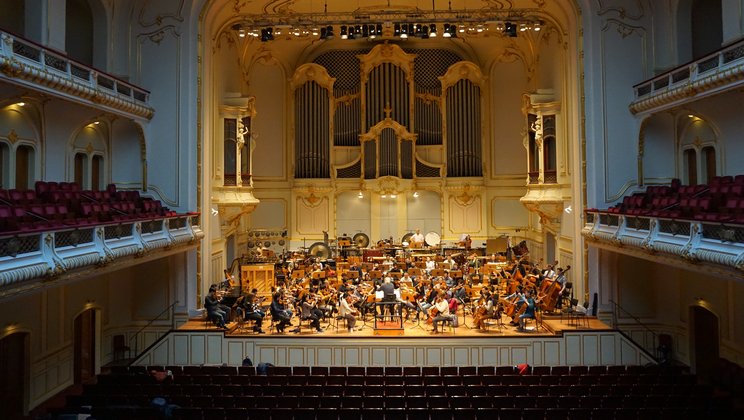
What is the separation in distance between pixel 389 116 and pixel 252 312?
13650 mm

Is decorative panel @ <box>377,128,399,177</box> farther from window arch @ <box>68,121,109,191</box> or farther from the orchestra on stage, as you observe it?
window arch @ <box>68,121,109,191</box>

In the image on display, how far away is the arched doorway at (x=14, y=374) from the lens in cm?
1195

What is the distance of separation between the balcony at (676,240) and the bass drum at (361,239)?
12.1 metres

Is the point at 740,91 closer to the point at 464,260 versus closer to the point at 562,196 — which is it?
the point at 562,196

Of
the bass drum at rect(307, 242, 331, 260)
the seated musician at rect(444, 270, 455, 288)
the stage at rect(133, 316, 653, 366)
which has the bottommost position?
the stage at rect(133, 316, 653, 366)

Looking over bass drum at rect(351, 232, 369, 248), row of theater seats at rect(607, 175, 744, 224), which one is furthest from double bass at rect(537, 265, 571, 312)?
bass drum at rect(351, 232, 369, 248)

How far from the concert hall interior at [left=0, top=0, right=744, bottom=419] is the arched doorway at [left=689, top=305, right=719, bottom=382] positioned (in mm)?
57

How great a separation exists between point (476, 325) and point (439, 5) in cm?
1238

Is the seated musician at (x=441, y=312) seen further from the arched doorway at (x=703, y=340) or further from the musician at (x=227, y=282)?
the musician at (x=227, y=282)

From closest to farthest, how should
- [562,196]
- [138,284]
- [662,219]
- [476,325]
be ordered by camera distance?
[662,219], [476,325], [138,284], [562,196]

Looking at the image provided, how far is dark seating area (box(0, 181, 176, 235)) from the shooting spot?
970 cm

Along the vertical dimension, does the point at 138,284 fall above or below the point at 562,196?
below

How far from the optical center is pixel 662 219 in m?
12.2

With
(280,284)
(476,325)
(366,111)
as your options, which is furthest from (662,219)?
(366,111)
